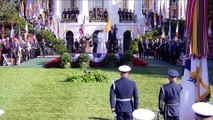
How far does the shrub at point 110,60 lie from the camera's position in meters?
26.5

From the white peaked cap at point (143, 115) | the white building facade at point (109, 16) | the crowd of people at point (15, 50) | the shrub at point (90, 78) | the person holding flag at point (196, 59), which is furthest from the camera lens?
the white building facade at point (109, 16)

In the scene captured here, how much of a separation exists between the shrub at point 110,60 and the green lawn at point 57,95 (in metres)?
2.64

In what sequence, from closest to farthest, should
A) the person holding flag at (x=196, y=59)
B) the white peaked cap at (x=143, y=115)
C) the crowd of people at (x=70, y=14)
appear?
the white peaked cap at (x=143, y=115)
the person holding flag at (x=196, y=59)
the crowd of people at (x=70, y=14)

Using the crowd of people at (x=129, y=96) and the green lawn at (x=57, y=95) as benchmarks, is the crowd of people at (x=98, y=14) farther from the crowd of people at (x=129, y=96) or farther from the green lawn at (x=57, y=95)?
the crowd of people at (x=129, y=96)

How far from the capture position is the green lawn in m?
13.9

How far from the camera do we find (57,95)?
16859 millimetres

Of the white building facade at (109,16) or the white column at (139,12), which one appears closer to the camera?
the white building facade at (109,16)

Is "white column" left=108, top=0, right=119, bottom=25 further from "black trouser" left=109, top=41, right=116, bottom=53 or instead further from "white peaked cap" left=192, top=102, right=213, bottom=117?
"white peaked cap" left=192, top=102, right=213, bottom=117

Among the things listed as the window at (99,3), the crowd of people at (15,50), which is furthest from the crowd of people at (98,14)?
the crowd of people at (15,50)

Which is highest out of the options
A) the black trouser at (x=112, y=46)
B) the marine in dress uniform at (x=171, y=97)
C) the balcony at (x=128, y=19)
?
the balcony at (x=128, y=19)

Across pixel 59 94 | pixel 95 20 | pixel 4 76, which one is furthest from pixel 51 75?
pixel 95 20

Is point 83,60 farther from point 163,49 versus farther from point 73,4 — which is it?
point 73,4

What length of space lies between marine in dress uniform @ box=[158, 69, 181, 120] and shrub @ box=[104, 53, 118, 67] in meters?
15.6

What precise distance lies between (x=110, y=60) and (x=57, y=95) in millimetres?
9903
